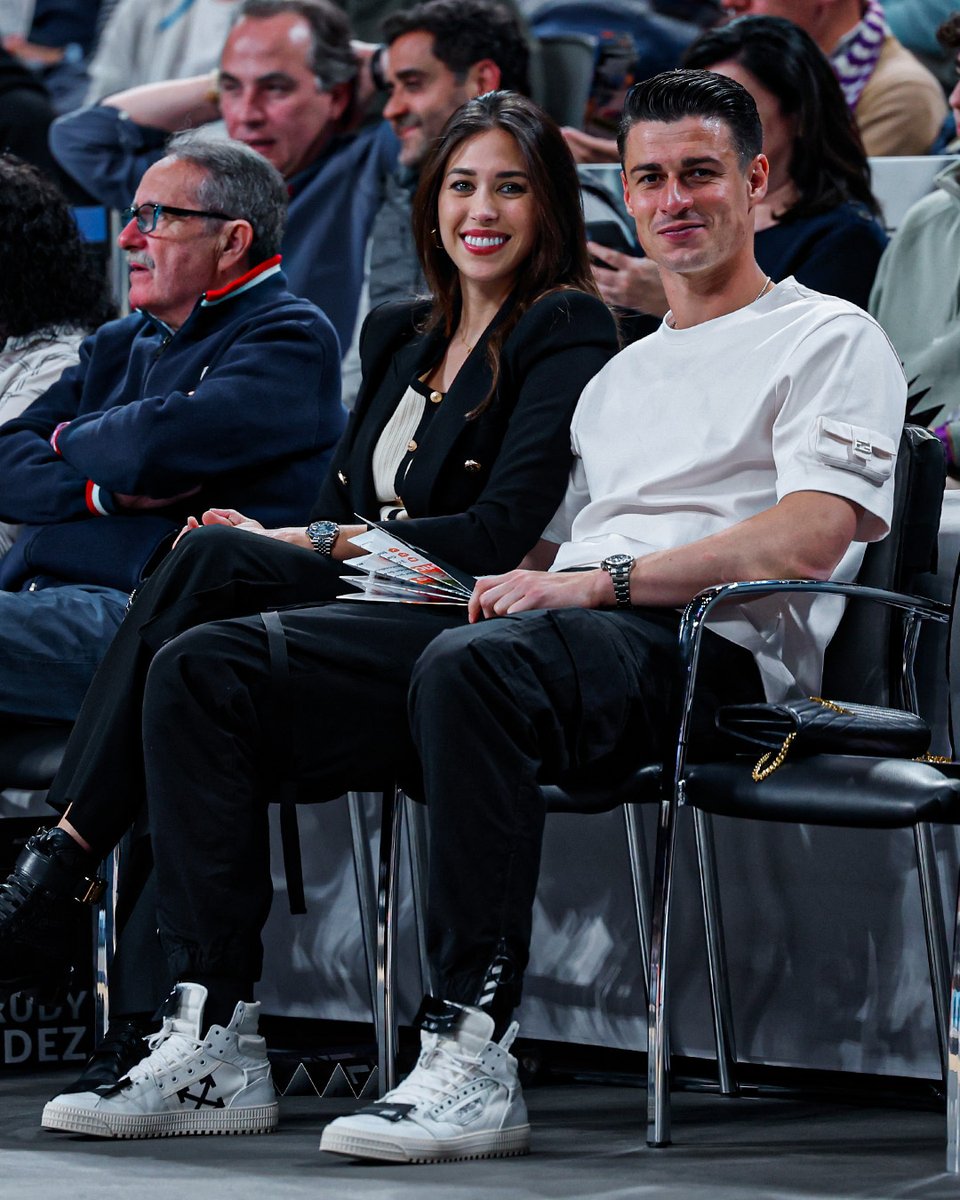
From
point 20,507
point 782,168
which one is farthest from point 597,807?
point 782,168

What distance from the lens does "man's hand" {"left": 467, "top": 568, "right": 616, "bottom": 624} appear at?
2066mm

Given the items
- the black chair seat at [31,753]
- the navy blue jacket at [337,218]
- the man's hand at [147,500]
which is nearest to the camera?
the black chair seat at [31,753]

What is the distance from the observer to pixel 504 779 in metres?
1.89

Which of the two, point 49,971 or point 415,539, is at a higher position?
point 415,539

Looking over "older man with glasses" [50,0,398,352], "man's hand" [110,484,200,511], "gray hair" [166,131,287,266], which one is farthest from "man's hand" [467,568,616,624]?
"older man with glasses" [50,0,398,352]

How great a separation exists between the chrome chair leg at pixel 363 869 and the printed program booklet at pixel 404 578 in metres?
0.58

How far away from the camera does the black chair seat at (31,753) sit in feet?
8.34

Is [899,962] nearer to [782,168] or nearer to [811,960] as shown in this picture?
[811,960]

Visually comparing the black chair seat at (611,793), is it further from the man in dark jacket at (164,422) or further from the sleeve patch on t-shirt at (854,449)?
the man in dark jacket at (164,422)

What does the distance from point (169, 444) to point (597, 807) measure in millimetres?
986

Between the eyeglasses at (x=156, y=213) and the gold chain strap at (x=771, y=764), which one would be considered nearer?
the gold chain strap at (x=771, y=764)

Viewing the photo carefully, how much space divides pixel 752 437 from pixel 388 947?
810 millimetres

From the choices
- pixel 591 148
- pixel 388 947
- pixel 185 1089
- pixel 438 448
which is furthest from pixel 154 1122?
pixel 591 148

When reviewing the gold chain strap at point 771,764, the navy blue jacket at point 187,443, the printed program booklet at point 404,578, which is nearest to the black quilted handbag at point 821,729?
the gold chain strap at point 771,764
